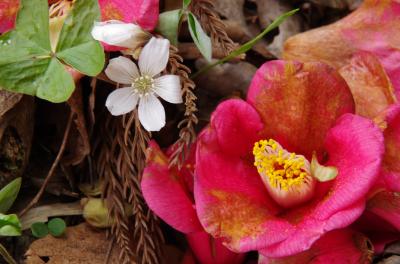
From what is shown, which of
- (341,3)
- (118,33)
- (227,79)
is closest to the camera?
(118,33)

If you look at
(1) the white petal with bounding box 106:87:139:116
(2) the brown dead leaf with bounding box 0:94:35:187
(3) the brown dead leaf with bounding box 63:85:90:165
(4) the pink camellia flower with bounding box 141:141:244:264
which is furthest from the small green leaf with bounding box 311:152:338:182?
(2) the brown dead leaf with bounding box 0:94:35:187

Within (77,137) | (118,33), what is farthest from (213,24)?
(77,137)

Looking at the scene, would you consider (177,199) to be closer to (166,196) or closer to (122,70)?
(166,196)

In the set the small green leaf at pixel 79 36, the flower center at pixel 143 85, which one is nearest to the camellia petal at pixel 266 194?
the flower center at pixel 143 85

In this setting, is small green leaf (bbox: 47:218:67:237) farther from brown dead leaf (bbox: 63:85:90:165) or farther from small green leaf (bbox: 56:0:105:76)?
small green leaf (bbox: 56:0:105:76)

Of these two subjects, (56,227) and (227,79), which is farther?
(227,79)

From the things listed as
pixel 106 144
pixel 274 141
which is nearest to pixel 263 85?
pixel 274 141
